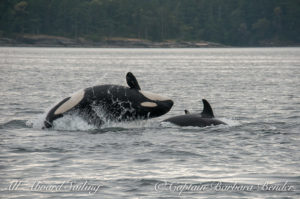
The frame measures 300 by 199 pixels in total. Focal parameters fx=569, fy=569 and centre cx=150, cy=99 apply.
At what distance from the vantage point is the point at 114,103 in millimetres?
19547

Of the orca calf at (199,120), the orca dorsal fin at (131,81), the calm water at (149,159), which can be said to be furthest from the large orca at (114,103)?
the orca calf at (199,120)

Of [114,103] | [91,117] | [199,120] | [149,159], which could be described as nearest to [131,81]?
[114,103]

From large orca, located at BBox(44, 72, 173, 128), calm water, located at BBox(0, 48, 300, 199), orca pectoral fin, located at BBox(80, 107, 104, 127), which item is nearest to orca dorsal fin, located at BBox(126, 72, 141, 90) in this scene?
large orca, located at BBox(44, 72, 173, 128)

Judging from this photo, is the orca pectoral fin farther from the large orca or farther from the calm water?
the calm water

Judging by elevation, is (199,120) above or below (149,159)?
above

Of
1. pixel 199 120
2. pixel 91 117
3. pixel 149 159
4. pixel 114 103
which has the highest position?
pixel 114 103

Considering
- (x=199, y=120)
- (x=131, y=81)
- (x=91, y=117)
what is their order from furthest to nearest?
(x=199, y=120) < (x=91, y=117) < (x=131, y=81)

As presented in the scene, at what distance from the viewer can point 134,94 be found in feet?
64.4

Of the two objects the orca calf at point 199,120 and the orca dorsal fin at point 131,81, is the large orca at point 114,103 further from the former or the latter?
the orca calf at point 199,120

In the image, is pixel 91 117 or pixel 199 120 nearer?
pixel 91 117

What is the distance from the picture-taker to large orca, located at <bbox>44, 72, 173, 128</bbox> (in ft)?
63.6

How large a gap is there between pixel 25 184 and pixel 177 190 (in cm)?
362

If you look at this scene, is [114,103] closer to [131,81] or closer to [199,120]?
[131,81]

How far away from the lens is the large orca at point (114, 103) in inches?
763
